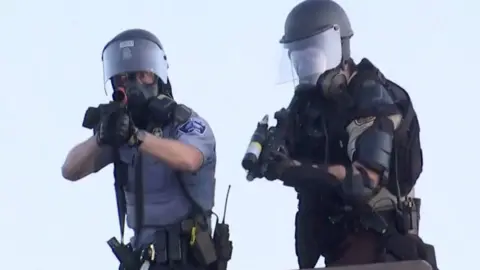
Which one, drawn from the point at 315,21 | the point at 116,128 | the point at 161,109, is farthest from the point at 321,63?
the point at 116,128

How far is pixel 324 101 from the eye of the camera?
28.9 ft

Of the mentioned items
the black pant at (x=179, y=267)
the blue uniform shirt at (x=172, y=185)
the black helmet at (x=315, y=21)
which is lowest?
the black pant at (x=179, y=267)

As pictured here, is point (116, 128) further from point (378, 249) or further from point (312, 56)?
point (378, 249)

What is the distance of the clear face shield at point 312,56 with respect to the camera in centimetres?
879

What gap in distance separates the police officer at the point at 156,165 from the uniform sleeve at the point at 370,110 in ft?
3.01

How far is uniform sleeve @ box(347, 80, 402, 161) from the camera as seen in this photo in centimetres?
846

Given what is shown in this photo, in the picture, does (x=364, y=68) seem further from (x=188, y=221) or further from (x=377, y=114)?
(x=188, y=221)

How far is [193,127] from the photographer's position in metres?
8.76

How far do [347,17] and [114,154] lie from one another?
5.74ft

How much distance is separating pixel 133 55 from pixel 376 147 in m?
1.73

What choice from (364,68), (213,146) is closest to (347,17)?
(364,68)

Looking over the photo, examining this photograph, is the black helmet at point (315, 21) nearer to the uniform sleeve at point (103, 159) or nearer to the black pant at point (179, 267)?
the uniform sleeve at point (103, 159)

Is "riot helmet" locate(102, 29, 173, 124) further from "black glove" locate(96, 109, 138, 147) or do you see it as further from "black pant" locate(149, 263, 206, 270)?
"black pant" locate(149, 263, 206, 270)

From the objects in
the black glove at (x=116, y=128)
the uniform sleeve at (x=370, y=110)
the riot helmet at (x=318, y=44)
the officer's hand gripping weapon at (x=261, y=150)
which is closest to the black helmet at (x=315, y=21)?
the riot helmet at (x=318, y=44)
